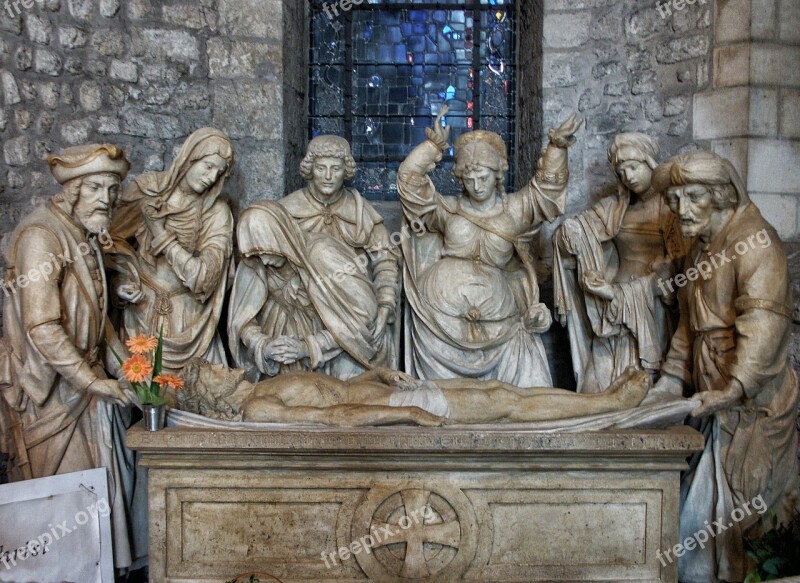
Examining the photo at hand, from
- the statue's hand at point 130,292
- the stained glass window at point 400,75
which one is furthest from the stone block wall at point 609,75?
the statue's hand at point 130,292

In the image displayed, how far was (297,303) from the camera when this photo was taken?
218 inches

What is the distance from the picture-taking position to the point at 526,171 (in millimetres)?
6703

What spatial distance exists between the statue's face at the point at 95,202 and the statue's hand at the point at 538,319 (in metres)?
2.25

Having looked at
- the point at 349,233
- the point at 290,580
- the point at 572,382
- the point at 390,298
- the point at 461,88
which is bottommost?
the point at 290,580

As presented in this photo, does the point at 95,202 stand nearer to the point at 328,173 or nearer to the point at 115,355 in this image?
the point at 115,355

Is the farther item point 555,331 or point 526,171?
point 526,171

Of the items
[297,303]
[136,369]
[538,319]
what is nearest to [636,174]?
[538,319]

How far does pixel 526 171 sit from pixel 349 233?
1614mm

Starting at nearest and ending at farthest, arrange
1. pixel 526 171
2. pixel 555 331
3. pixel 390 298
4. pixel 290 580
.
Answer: pixel 290 580 → pixel 390 298 → pixel 555 331 → pixel 526 171

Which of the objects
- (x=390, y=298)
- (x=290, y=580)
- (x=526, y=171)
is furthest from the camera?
(x=526, y=171)

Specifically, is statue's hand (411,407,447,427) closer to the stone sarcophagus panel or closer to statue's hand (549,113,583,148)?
the stone sarcophagus panel

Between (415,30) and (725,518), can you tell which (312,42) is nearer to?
(415,30)

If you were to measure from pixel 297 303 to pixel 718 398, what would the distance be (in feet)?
7.26

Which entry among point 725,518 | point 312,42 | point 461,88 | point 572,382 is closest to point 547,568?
point 725,518
